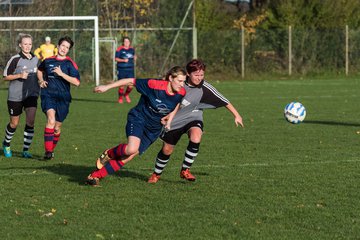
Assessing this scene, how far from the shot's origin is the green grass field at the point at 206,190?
767 cm

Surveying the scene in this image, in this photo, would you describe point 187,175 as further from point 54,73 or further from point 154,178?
point 54,73

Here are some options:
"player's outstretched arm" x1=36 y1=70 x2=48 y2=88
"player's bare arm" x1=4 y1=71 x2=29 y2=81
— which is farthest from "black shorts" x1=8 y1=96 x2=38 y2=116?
"player's outstretched arm" x1=36 y1=70 x2=48 y2=88

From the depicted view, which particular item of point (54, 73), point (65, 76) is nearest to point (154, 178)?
point (65, 76)

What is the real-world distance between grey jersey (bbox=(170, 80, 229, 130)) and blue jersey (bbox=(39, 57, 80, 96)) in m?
2.62

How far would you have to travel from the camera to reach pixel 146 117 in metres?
10.1

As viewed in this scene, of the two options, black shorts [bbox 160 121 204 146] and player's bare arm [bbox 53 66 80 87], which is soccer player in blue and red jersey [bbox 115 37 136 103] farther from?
black shorts [bbox 160 121 204 146]

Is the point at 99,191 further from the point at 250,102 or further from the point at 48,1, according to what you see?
the point at 48,1

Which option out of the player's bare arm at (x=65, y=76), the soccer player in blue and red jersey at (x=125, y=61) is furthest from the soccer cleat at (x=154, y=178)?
the soccer player in blue and red jersey at (x=125, y=61)

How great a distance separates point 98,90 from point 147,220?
79.2 inches

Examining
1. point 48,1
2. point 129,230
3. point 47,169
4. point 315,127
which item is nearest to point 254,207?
point 129,230

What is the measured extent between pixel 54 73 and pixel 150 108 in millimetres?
3015

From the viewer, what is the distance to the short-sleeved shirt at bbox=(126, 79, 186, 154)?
10.0 meters

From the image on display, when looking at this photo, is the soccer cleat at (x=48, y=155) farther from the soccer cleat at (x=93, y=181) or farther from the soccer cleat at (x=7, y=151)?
the soccer cleat at (x=93, y=181)

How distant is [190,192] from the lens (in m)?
9.66
